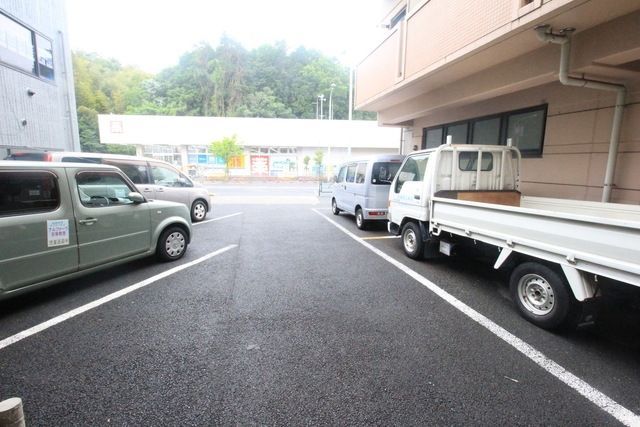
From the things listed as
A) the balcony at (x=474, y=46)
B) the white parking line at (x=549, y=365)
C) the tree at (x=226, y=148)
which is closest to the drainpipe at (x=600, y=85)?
the balcony at (x=474, y=46)

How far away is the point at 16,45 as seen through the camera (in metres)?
9.67

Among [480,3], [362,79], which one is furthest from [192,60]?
[480,3]

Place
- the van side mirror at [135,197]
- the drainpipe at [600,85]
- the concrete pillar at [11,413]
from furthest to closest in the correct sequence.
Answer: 1. the van side mirror at [135,197]
2. the drainpipe at [600,85]
3. the concrete pillar at [11,413]

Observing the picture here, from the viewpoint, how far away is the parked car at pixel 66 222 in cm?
346

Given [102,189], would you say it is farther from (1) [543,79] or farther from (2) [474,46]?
(1) [543,79]

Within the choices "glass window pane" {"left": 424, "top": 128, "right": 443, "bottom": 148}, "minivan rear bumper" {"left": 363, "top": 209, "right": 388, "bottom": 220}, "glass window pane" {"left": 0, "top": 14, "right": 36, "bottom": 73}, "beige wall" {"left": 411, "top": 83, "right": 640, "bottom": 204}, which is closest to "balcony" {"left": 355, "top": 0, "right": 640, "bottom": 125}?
"beige wall" {"left": 411, "top": 83, "right": 640, "bottom": 204}

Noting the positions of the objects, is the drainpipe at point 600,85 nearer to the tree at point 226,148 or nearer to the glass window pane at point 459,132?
the glass window pane at point 459,132

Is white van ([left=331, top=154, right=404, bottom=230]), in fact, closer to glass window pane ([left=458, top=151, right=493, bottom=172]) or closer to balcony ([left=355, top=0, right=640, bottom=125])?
balcony ([left=355, top=0, right=640, bottom=125])

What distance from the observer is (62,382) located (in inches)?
99.9

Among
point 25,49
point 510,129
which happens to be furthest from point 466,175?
point 25,49

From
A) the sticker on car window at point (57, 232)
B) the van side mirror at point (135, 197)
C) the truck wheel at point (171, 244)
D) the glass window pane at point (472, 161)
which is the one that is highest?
the glass window pane at point (472, 161)

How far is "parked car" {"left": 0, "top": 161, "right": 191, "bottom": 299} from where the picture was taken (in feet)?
11.3

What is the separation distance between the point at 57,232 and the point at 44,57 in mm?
11246

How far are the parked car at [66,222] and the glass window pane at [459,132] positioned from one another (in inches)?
299
